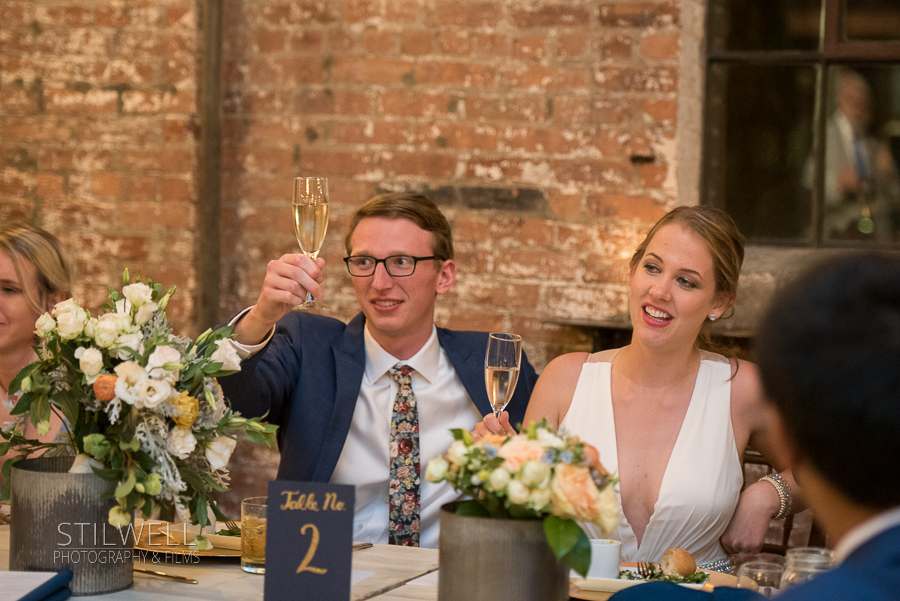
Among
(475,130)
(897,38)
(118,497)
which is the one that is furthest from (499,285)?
(118,497)

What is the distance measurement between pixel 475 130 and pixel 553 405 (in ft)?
3.92

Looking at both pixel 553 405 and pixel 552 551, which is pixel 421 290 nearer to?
pixel 553 405

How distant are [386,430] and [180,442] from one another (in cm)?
89

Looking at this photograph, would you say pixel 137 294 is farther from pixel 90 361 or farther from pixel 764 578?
pixel 764 578

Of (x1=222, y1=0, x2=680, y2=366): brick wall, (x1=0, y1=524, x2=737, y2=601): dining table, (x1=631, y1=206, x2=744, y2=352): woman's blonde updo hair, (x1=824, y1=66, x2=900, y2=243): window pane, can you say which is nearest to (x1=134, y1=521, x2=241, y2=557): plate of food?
(x1=0, y1=524, x2=737, y2=601): dining table

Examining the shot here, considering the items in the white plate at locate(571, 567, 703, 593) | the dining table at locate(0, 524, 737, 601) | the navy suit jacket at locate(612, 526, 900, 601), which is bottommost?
the dining table at locate(0, 524, 737, 601)

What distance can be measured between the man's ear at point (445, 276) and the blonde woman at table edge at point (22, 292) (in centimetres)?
100

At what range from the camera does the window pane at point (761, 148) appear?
302 centimetres

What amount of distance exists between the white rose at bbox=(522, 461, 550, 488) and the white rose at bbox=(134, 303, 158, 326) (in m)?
0.66

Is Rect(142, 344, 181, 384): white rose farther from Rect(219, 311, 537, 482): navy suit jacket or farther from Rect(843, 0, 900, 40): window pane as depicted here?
Rect(843, 0, 900, 40): window pane

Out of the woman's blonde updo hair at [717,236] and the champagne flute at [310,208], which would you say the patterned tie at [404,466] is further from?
the woman's blonde updo hair at [717,236]

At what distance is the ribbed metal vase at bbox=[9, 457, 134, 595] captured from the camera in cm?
133

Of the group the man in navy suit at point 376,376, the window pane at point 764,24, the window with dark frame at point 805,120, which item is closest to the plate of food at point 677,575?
the man in navy suit at point 376,376

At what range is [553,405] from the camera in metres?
2.23
